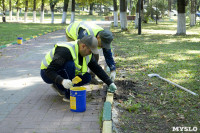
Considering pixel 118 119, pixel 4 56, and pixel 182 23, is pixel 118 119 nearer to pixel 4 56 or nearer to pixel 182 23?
pixel 4 56

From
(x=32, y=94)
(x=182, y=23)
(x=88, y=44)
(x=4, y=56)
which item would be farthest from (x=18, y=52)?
(x=182, y=23)

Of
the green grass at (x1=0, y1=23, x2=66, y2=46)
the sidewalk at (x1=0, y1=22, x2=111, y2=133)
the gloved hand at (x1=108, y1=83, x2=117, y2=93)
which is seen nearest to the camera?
the sidewalk at (x1=0, y1=22, x2=111, y2=133)

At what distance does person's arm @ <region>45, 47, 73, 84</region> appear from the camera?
4832 mm

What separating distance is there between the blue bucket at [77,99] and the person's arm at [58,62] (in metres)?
0.30

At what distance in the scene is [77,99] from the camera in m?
4.78

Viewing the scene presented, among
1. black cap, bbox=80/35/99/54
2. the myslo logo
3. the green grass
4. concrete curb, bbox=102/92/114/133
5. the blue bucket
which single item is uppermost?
the green grass

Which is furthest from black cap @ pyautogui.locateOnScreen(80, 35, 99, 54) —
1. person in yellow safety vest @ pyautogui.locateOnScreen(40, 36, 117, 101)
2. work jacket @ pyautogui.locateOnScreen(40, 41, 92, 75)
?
work jacket @ pyautogui.locateOnScreen(40, 41, 92, 75)

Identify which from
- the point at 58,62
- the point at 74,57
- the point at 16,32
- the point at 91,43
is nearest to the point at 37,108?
the point at 58,62

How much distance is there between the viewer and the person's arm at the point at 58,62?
4.83 meters

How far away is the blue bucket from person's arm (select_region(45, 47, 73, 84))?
11.6 inches

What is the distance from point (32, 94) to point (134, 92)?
2.05m

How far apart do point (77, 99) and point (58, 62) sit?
676mm

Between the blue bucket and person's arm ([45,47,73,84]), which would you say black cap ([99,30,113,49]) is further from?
the blue bucket

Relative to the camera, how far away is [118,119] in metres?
4.51
